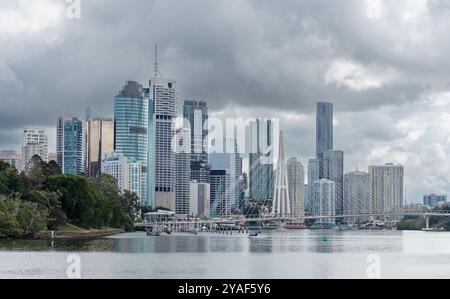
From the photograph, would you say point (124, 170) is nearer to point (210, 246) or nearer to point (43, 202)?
point (43, 202)

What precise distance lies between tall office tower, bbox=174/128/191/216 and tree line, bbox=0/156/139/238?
63043 millimetres

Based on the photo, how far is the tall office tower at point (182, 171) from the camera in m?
129

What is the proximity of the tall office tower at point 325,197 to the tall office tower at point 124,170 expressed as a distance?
3989 cm

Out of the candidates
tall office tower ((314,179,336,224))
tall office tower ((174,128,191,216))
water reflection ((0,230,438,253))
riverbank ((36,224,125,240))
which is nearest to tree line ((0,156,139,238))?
riverbank ((36,224,125,240))

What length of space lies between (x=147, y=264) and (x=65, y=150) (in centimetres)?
12388

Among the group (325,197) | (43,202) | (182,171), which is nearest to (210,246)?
(43,202)

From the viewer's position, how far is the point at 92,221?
188 ft

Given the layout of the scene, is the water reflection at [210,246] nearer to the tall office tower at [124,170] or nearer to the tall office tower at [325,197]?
the tall office tower at [325,197]

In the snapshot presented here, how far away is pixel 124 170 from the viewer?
131250 millimetres

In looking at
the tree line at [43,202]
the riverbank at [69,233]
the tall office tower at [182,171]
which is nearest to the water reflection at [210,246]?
the riverbank at [69,233]

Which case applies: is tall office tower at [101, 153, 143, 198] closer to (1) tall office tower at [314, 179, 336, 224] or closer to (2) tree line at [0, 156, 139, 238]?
(1) tall office tower at [314, 179, 336, 224]

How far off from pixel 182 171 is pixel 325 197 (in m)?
41.2

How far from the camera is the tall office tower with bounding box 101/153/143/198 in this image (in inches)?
5118
